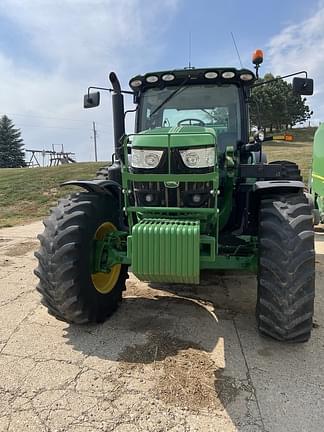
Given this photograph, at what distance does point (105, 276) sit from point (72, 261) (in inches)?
29.9

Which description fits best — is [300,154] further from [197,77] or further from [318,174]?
[197,77]

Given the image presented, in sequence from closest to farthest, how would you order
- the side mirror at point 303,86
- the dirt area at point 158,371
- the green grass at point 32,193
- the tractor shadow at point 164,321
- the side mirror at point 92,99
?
the dirt area at point 158,371
the tractor shadow at point 164,321
the side mirror at point 303,86
the side mirror at point 92,99
the green grass at point 32,193

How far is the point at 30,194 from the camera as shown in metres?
15.3

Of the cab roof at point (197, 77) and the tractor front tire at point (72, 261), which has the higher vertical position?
the cab roof at point (197, 77)

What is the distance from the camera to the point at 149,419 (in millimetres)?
2615

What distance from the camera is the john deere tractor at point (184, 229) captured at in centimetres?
339

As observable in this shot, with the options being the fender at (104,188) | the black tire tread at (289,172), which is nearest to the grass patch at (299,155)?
the black tire tread at (289,172)

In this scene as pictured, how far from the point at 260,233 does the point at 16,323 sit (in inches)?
98.1

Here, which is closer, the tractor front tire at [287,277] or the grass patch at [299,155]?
the tractor front tire at [287,277]

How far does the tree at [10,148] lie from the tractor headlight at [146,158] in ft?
162

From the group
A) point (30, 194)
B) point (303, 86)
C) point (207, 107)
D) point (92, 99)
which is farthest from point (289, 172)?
point (30, 194)

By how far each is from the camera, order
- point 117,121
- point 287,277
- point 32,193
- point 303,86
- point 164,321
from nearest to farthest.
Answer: point 287,277, point 164,321, point 303,86, point 117,121, point 32,193

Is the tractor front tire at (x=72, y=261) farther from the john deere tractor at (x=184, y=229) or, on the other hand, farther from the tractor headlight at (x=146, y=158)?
the tractor headlight at (x=146, y=158)

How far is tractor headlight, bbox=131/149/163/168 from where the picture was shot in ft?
11.9
